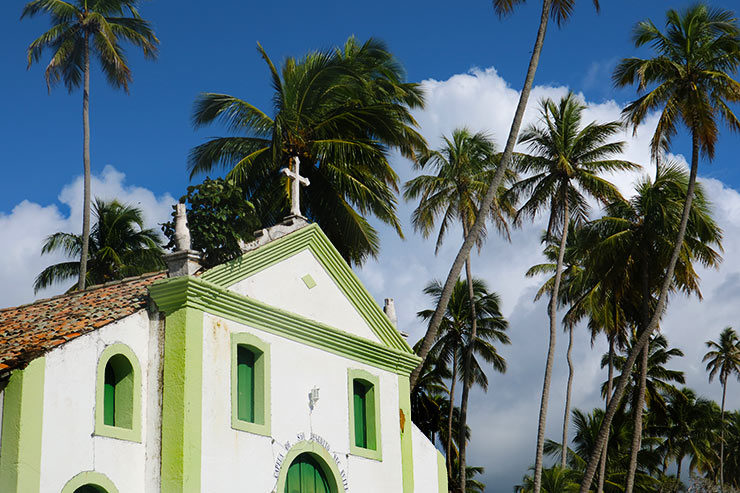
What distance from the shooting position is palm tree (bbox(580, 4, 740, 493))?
28562 millimetres

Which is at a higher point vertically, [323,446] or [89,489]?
[323,446]

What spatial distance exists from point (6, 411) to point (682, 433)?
5360 cm

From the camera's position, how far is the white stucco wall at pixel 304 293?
58.3 ft

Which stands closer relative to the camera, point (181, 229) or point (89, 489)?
point (89, 489)

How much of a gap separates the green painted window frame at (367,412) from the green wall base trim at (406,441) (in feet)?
3.01

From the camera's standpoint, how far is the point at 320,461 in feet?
59.4

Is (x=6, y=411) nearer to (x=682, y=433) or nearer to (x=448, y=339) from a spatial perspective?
(x=448, y=339)

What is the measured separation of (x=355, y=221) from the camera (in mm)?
26781

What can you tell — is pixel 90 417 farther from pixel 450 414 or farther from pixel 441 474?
pixel 450 414

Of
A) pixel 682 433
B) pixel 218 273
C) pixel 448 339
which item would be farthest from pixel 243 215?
pixel 682 433

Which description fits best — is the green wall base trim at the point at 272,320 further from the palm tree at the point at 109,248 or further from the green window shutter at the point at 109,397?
the palm tree at the point at 109,248

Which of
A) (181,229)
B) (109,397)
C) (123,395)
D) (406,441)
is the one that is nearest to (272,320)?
(181,229)

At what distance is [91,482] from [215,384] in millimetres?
2694

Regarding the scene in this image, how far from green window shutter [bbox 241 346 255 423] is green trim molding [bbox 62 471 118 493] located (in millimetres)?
2794
